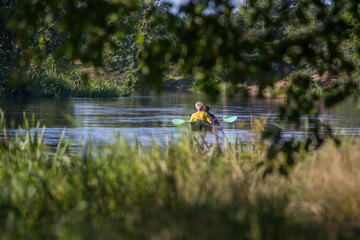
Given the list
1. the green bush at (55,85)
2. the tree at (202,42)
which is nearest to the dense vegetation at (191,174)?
the tree at (202,42)

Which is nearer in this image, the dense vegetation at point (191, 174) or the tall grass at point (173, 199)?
the tall grass at point (173, 199)

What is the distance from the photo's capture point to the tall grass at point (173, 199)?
176 inches

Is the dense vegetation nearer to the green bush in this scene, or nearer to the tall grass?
the tall grass

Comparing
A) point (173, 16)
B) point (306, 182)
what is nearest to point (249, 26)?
point (173, 16)

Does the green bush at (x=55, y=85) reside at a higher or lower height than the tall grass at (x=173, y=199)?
higher

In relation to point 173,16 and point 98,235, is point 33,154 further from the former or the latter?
point 98,235

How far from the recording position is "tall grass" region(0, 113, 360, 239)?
4.48 meters

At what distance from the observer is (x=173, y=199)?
5488mm

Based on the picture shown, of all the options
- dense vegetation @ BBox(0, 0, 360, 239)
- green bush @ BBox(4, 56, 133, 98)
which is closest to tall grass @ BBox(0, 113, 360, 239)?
dense vegetation @ BBox(0, 0, 360, 239)

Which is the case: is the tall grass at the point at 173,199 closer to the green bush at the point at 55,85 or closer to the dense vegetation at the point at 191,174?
the dense vegetation at the point at 191,174

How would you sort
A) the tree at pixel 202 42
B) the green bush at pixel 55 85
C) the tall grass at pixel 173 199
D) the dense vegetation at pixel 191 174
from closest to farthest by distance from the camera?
the tall grass at pixel 173 199, the dense vegetation at pixel 191 174, the tree at pixel 202 42, the green bush at pixel 55 85

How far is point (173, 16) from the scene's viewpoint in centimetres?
539

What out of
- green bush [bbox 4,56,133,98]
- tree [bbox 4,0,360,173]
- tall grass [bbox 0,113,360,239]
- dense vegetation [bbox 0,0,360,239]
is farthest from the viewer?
green bush [bbox 4,56,133,98]

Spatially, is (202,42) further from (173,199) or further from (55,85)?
(55,85)
